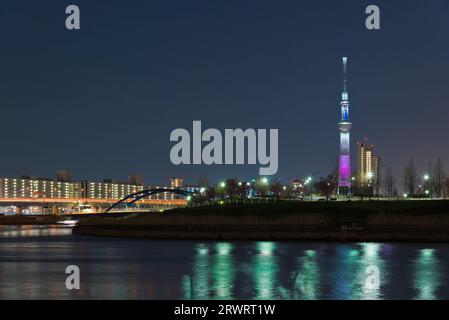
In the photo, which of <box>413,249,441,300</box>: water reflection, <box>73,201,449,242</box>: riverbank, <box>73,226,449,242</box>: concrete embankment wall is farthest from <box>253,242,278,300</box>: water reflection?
<box>73,201,449,242</box>: riverbank

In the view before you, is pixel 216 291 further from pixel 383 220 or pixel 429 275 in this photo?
pixel 383 220

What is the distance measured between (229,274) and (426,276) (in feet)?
25.0

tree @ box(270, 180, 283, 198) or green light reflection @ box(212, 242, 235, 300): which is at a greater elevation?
tree @ box(270, 180, 283, 198)

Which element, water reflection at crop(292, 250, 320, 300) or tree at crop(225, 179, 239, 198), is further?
tree at crop(225, 179, 239, 198)

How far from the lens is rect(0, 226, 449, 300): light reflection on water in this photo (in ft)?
66.7

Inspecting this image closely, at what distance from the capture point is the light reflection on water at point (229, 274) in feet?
66.7

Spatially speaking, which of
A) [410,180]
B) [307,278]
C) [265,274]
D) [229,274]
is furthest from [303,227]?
[410,180]

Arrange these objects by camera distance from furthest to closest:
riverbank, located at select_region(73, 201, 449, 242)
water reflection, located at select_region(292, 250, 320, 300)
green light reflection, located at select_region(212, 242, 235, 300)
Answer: riverbank, located at select_region(73, 201, 449, 242), green light reflection, located at select_region(212, 242, 235, 300), water reflection, located at select_region(292, 250, 320, 300)

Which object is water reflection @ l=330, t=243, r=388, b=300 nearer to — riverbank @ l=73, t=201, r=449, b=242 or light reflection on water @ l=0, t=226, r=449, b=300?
light reflection on water @ l=0, t=226, r=449, b=300

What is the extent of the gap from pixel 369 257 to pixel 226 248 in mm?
10878

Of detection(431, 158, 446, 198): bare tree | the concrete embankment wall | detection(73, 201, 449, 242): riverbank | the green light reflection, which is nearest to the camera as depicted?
the green light reflection

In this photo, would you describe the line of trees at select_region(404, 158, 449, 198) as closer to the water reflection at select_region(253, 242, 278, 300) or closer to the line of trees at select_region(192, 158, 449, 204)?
the line of trees at select_region(192, 158, 449, 204)

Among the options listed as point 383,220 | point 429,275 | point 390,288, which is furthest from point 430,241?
point 390,288
